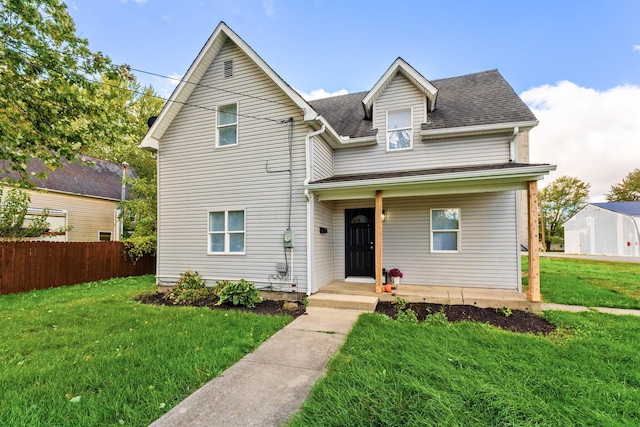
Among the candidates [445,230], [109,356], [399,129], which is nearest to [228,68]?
[399,129]

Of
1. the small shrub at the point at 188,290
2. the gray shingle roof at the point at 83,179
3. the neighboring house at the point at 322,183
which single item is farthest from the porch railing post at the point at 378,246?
the gray shingle roof at the point at 83,179

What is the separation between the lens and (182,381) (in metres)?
3.09

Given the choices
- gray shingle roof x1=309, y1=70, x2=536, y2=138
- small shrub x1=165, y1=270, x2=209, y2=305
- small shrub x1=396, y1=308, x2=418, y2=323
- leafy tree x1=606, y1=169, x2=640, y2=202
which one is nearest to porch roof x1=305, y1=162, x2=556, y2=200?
gray shingle roof x1=309, y1=70, x2=536, y2=138

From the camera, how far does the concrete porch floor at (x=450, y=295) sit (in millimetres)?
5852

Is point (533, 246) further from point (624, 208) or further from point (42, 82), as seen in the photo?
point (624, 208)

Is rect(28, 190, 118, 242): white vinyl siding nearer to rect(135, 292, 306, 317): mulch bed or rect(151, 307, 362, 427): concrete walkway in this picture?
rect(135, 292, 306, 317): mulch bed

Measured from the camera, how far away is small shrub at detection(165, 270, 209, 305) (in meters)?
7.18

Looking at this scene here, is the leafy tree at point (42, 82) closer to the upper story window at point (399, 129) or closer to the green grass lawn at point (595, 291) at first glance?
the upper story window at point (399, 129)

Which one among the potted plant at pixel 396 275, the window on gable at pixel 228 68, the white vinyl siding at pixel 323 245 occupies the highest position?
the window on gable at pixel 228 68

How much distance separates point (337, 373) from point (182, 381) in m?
1.72

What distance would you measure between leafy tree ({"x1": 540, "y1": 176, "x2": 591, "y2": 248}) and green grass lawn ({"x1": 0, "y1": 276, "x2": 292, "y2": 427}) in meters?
46.3

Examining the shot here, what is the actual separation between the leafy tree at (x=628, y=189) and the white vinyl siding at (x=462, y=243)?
45593mm

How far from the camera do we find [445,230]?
25.5 feet

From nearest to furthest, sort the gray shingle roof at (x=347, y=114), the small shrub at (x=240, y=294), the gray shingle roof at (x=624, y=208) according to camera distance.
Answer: the small shrub at (x=240, y=294) → the gray shingle roof at (x=347, y=114) → the gray shingle roof at (x=624, y=208)
